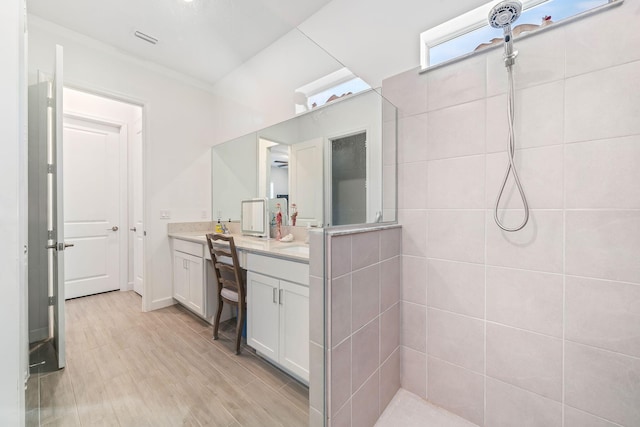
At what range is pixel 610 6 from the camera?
1.01 m

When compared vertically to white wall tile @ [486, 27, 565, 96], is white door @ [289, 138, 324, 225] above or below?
below

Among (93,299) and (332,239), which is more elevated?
(332,239)

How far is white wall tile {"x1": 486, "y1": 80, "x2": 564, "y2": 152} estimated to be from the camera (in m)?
1.13

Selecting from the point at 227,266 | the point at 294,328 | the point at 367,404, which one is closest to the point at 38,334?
the point at 227,266

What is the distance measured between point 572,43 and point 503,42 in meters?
0.26

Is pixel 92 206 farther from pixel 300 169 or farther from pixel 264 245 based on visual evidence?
pixel 300 169

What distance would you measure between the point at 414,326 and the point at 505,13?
5.48 ft

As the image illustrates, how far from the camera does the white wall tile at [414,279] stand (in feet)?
4.92

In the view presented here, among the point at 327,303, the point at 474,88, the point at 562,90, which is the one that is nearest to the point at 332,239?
the point at 327,303

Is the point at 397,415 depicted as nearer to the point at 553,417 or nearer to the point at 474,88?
the point at 553,417

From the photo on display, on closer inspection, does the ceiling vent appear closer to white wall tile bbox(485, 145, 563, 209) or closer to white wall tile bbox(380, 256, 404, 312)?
white wall tile bbox(380, 256, 404, 312)

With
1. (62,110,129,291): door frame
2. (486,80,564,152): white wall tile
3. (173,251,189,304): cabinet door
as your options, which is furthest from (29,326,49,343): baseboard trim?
(486,80,564,152): white wall tile

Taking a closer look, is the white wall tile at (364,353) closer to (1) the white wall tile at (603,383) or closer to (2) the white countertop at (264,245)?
(2) the white countertop at (264,245)

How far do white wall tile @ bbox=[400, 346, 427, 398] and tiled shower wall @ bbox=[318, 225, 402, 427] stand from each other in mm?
39
